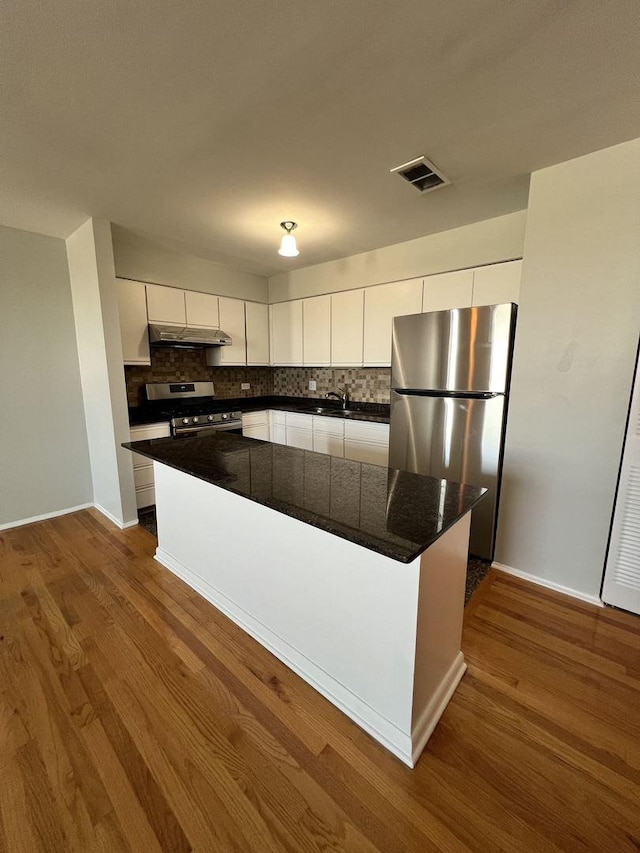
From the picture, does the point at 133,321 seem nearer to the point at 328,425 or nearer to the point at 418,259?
the point at 328,425

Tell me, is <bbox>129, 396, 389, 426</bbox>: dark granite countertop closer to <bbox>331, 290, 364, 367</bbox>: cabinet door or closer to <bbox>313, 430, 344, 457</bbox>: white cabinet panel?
<bbox>313, 430, 344, 457</bbox>: white cabinet panel

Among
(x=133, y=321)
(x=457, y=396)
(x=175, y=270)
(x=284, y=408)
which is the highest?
(x=175, y=270)

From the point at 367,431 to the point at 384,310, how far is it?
3.83ft

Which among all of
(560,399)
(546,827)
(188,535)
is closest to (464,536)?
(546,827)

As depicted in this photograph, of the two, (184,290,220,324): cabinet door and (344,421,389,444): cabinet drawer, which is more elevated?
(184,290,220,324): cabinet door

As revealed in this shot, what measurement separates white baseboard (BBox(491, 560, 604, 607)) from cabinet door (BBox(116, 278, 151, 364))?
3.40 m

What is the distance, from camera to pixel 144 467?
3197 millimetres

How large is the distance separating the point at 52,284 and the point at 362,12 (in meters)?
3.09

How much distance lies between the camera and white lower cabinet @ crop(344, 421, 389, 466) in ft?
10.6

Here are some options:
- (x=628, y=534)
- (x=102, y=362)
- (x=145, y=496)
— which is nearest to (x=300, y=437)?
(x=145, y=496)

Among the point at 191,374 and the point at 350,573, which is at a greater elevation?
the point at 191,374

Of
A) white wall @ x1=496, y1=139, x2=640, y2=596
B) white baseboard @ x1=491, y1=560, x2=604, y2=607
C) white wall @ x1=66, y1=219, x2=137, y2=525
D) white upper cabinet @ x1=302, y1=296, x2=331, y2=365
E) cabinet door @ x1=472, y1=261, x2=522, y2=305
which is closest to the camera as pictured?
white wall @ x1=496, y1=139, x2=640, y2=596

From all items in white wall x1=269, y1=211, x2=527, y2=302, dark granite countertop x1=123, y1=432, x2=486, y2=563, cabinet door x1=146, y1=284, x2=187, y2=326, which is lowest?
dark granite countertop x1=123, y1=432, x2=486, y2=563

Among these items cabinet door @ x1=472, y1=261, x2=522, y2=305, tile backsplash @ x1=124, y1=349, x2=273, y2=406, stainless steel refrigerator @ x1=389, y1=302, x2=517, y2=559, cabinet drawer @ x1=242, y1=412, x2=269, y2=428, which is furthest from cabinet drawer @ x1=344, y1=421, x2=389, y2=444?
tile backsplash @ x1=124, y1=349, x2=273, y2=406
